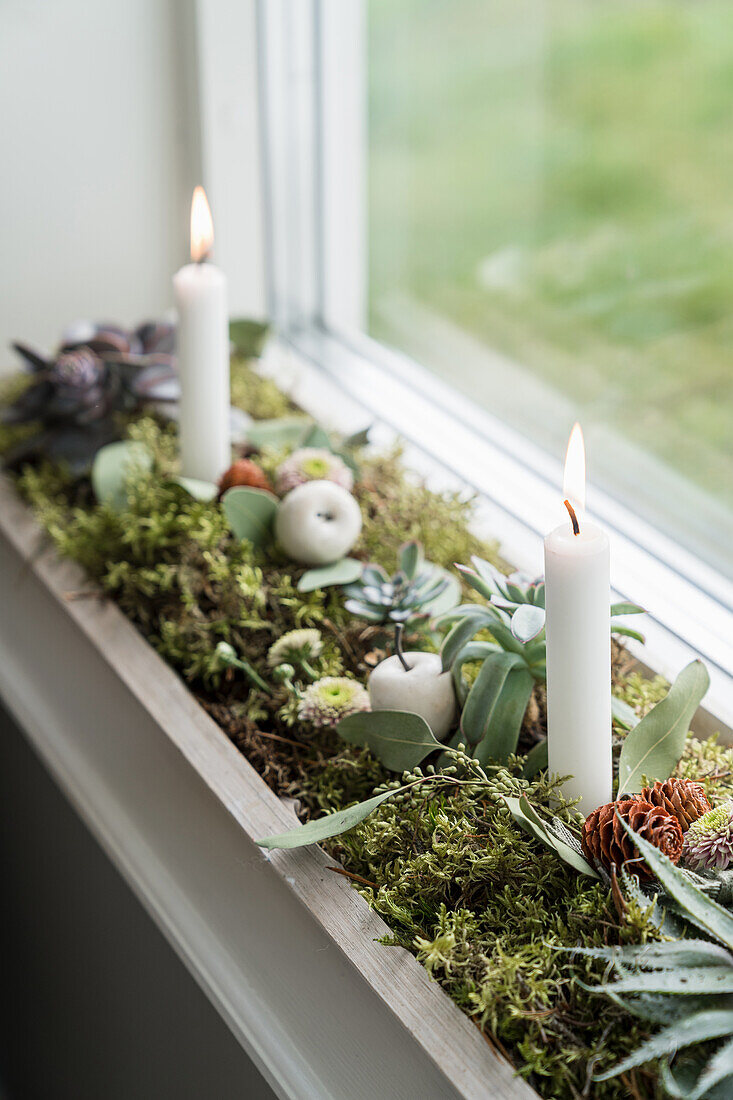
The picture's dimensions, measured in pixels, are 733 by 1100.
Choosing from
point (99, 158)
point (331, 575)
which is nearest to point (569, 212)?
point (99, 158)

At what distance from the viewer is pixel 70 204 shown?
37.2 inches

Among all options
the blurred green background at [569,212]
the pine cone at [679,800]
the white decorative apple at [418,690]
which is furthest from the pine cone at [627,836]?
the blurred green background at [569,212]

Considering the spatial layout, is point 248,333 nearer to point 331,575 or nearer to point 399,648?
point 331,575

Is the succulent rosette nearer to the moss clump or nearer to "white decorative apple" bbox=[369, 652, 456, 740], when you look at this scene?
the moss clump

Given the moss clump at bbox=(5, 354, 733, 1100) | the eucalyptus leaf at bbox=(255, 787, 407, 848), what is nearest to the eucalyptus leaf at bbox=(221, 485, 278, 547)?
the moss clump at bbox=(5, 354, 733, 1100)

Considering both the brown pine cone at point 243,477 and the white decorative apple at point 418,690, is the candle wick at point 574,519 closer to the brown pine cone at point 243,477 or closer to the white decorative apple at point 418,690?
the white decorative apple at point 418,690

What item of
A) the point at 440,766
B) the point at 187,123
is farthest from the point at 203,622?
the point at 187,123

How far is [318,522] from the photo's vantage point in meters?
0.64

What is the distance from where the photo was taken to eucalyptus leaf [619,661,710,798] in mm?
483

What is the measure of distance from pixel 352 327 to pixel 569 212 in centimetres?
25

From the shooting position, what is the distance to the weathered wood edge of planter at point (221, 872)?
42 centimetres

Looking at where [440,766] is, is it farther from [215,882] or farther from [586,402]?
[586,402]

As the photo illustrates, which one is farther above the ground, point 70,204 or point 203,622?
point 70,204

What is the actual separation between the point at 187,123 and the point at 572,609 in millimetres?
744
